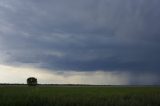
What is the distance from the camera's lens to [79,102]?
1670 inches

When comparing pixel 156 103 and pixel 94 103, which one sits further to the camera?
pixel 156 103

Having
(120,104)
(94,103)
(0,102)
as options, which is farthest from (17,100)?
(120,104)

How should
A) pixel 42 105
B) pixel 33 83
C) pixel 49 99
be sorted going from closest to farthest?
1. pixel 42 105
2. pixel 49 99
3. pixel 33 83

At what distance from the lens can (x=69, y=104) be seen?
41438 millimetres

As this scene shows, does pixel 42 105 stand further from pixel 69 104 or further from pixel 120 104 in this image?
pixel 120 104

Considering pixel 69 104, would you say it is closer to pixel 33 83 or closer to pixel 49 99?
pixel 49 99

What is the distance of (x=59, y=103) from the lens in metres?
41.2

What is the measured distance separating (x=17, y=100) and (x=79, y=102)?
6.95m

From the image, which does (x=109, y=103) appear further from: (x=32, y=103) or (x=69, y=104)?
(x=32, y=103)

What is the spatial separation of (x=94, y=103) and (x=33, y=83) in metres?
79.8

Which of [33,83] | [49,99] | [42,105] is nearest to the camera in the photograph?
[42,105]

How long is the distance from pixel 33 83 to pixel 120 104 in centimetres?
8030

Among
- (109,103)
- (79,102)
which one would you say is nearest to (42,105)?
(79,102)

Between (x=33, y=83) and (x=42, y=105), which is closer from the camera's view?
(x=42, y=105)
